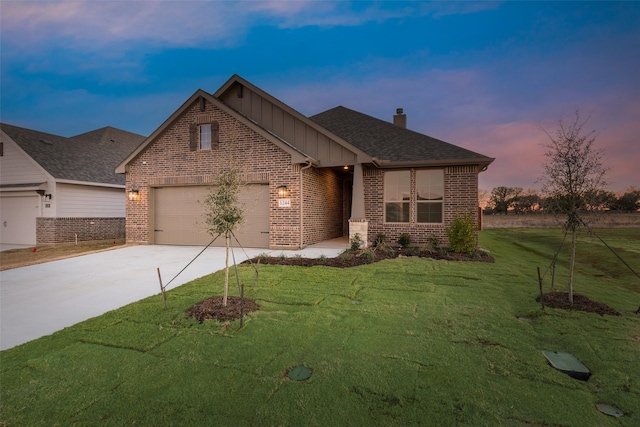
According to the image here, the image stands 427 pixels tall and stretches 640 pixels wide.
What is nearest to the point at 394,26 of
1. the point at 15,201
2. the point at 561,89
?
the point at 561,89

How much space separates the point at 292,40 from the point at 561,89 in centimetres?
1859

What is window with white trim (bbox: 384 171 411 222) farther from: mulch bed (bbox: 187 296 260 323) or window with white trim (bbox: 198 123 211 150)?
mulch bed (bbox: 187 296 260 323)

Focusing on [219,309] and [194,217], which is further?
[194,217]

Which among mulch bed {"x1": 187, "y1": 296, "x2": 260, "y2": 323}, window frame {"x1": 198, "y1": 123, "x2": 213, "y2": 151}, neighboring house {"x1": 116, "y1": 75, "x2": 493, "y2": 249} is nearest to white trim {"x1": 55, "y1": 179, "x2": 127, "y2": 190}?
neighboring house {"x1": 116, "y1": 75, "x2": 493, "y2": 249}

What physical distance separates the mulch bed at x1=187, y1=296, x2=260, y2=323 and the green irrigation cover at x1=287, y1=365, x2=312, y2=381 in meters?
1.51

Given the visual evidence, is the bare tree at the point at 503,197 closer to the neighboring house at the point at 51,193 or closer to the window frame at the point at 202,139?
the window frame at the point at 202,139

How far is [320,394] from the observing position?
2.50m

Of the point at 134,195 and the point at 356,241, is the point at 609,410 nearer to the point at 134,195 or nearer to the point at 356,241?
the point at 356,241

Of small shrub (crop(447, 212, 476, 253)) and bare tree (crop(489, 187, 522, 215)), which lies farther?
bare tree (crop(489, 187, 522, 215))

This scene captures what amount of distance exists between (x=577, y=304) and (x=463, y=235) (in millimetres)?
4959

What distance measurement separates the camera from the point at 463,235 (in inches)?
382

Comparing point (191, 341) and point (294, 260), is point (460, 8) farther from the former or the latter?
point (191, 341)

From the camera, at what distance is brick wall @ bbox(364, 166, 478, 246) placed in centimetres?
1092

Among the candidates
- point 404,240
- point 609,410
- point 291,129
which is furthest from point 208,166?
point 609,410
